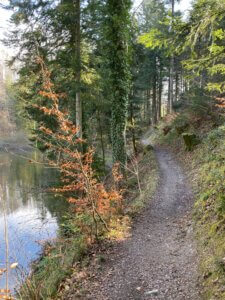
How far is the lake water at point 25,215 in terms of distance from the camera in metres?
7.59

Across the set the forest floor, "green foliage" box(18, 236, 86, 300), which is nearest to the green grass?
the forest floor

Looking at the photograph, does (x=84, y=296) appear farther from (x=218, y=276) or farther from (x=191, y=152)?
(x=191, y=152)

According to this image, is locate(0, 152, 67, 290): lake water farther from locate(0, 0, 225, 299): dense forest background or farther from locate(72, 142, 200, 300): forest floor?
locate(72, 142, 200, 300): forest floor

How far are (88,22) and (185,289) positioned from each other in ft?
34.2

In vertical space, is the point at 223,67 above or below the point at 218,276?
above

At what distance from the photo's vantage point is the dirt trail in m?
4.39

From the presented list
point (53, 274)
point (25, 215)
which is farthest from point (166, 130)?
point (53, 274)

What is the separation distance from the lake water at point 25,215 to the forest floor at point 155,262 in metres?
1.68

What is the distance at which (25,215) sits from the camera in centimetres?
1145

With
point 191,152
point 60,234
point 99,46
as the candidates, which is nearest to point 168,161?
point 191,152

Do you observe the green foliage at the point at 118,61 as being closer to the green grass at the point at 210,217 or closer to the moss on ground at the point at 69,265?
the moss on ground at the point at 69,265

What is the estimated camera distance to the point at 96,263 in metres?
5.64

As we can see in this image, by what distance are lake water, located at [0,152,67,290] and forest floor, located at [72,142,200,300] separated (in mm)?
1676

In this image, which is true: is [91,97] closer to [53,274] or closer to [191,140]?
[191,140]
